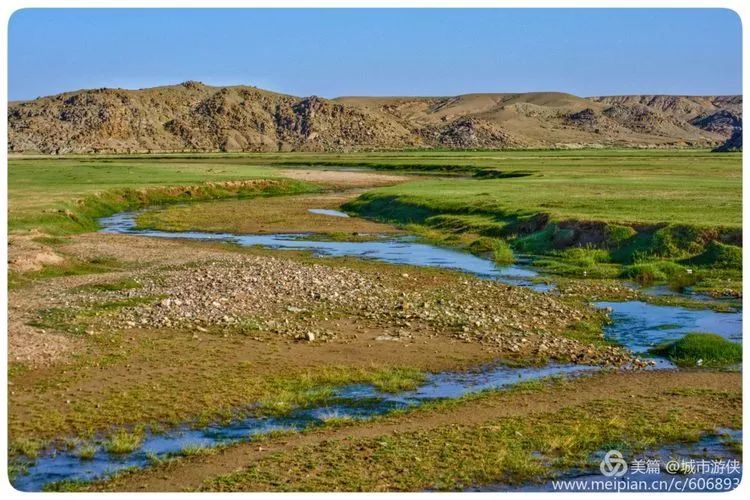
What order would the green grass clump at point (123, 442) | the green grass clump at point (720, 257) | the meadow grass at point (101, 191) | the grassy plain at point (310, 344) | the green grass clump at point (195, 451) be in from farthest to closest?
Result: 1. the meadow grass at point (101, 191)
2. the green grass clump at point (720, 257)
3. the grassy plain at point (310, 344)
4. the green grass clump at point (123, 442)
5. the green grass clump at point (195, 451)

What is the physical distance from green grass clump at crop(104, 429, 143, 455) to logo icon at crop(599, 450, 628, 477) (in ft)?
25.7

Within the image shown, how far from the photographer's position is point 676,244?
120 feet

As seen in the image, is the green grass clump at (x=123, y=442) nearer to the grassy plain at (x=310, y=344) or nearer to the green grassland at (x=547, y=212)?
the grassy plain at (x=310, y=344)

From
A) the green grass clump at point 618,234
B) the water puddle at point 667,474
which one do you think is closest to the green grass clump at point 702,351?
the water puddle at point 667,474

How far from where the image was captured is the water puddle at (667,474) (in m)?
13.0

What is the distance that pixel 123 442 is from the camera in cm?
1480

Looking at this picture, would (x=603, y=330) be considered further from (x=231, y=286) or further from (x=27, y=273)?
(x=27, y=273)

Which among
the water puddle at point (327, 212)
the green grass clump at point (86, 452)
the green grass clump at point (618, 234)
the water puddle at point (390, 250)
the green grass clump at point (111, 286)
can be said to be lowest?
the green grass clump at point (86, 452)

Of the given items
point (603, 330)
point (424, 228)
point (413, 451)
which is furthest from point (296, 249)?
point (413, 451)

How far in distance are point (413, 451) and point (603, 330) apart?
11.5 meters

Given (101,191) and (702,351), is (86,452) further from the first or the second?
(101,191)

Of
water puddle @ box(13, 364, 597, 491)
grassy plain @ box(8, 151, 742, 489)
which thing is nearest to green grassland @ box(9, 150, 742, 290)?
grassy plain @ box(8, 151, 742, 489)

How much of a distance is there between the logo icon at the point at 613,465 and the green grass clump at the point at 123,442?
782 centimetres

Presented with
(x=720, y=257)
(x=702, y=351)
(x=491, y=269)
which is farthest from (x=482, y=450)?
(x=720, y=257)
